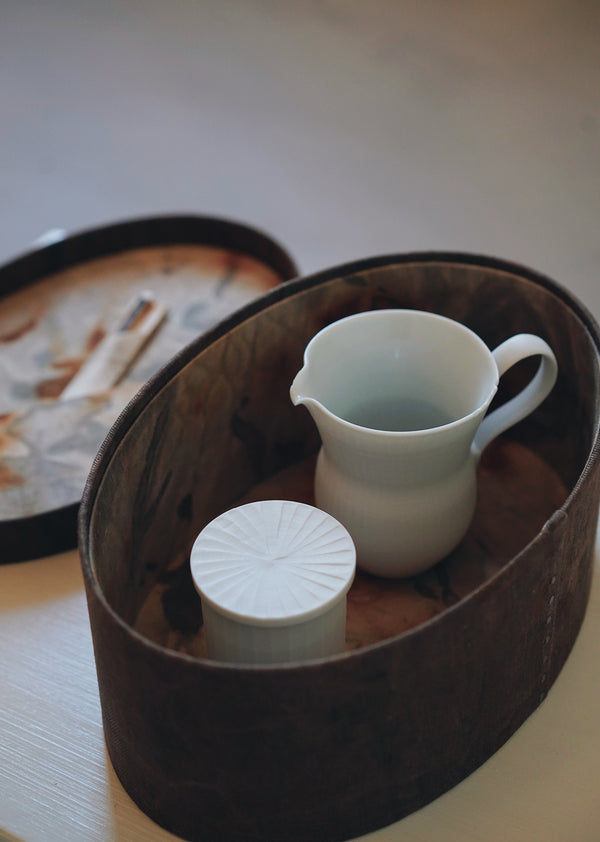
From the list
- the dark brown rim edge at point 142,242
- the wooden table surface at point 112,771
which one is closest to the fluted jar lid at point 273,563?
the wooden table surface at point 112,771

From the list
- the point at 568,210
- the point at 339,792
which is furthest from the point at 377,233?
the point at 339,792

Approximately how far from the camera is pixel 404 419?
60 centimetres

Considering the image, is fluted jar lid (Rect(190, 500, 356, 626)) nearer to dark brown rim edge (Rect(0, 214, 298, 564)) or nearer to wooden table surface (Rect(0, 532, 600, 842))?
wooden table surface (Rect(0, 532, 600, 842))

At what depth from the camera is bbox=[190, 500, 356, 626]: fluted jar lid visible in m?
0.44

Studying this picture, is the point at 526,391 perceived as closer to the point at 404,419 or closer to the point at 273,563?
the point at 404,419

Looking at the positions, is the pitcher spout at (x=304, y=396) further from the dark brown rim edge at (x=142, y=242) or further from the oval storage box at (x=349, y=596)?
the dark brown rim edge at (x=142, y=242)

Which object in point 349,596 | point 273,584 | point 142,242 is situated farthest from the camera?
point 142,242

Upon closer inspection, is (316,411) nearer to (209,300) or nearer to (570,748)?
(570,748)

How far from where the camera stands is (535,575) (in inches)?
17.1

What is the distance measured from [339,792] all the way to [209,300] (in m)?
0.48

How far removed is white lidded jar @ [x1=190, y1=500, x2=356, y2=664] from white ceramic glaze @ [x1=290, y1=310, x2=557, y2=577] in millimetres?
44

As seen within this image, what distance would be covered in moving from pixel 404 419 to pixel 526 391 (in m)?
0.08

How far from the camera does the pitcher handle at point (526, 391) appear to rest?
541 mm

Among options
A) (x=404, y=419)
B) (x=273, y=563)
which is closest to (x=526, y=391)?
(x=404, y=419)
